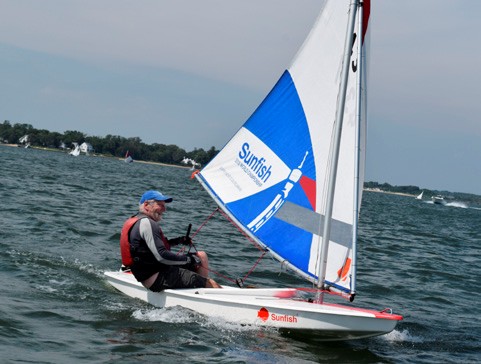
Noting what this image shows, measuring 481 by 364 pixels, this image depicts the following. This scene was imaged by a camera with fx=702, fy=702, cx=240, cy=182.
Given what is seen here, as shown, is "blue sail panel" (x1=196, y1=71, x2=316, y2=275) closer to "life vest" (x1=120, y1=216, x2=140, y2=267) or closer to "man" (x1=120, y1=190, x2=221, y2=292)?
"man" (x1=120, y1=190, x2=221, y2=292)

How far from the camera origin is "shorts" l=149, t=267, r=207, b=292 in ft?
27.5

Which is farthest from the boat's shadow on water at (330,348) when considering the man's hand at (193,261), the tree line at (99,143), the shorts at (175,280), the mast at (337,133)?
the tree line at (99,143)

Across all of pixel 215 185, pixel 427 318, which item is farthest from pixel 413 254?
pixel 215 185

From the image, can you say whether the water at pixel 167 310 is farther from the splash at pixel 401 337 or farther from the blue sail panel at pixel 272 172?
the blue sail panel at pixel 272 172

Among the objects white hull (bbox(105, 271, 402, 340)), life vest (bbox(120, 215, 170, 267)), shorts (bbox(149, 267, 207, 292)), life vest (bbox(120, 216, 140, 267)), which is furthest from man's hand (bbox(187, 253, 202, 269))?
life vest (bbox(120, 216, 140, 267))

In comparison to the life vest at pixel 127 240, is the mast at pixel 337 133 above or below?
above

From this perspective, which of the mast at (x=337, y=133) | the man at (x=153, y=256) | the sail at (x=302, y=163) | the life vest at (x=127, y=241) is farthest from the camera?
the life vest at (x=127, y=241)

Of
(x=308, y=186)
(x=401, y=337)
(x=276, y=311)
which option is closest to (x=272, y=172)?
(x=308, y=186)

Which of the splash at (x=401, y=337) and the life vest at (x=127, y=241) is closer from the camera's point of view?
the life vest at (x=127, y=241)

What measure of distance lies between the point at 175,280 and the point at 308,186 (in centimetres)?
195

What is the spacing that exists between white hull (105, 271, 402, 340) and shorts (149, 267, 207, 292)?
10 cm

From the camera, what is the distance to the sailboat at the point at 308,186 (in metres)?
7.48

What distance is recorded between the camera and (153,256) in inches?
322

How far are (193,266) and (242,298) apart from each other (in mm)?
880
